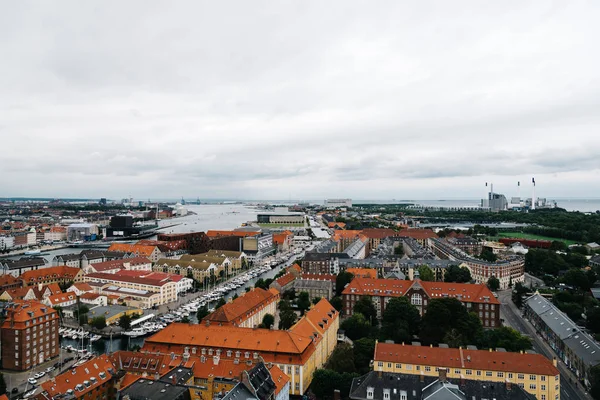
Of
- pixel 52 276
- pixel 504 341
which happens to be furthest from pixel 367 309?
pixel 52 276

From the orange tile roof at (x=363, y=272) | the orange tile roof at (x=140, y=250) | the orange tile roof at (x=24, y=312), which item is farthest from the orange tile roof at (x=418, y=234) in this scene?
the orange tile roof at (x=24, y=312)

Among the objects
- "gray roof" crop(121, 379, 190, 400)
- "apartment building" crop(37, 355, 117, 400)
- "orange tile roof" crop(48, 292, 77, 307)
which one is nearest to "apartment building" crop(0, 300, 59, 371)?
"apartment building" crop(37, 355, 117, 400)

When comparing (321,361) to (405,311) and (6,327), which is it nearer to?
(405,311)

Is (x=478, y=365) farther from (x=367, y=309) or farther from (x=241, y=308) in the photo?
(x=241, y=308)

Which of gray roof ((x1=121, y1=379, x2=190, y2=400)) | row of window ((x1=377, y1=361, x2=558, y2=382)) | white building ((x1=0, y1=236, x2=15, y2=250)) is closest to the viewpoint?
gray roof ((x1=121, y1=379, x2=190, y2=400))

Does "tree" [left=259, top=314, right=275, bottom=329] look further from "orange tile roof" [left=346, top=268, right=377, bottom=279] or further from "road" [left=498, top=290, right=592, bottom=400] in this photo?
"road" [left=498, top=290, right=592, bottom=400]

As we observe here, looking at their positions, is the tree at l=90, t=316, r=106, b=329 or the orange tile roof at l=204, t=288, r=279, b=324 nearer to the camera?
the orange tile roof at l=204, t=288, r=279, b=324
